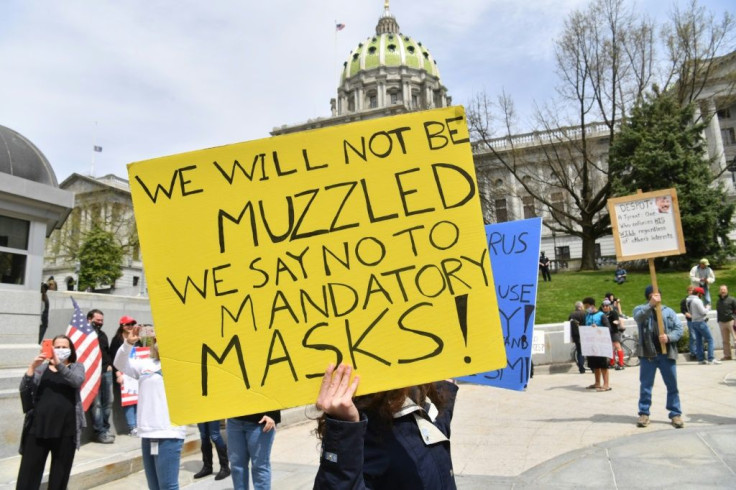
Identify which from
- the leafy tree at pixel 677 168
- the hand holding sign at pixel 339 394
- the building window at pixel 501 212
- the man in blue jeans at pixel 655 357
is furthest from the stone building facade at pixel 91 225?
the hand holding sign at pixel 339 394

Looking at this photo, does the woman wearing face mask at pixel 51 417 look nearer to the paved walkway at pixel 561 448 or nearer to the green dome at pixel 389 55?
the paved walkway at pixel 561 448

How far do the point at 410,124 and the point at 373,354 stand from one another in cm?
93

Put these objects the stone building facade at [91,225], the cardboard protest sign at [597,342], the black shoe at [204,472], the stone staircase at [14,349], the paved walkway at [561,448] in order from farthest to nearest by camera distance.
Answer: the stone building facade at [91,225] < the cardboard protest sign at [597,342] < the stone staircase at [14,349] < the black shoe at [204,472] < the paved walkway at [561,448]

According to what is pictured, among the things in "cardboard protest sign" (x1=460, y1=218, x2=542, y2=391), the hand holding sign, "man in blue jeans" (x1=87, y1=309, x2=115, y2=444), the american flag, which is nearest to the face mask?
the american flag

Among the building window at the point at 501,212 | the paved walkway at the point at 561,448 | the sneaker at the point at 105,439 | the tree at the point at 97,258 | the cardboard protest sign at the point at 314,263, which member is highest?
the building window at the point at 501,212

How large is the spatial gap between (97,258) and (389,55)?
8214 cm

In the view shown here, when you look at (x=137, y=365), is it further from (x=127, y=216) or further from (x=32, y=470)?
(x=127, y=216)

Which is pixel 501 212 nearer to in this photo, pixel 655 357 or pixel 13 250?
pixel 655 357

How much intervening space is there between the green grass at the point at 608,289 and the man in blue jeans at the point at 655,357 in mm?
13248

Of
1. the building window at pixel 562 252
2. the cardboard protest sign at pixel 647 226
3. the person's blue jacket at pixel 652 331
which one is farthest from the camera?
the building window at pixel 562 252

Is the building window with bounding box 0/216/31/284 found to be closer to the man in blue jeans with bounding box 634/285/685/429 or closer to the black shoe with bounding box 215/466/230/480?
the black shoe with bounding box 215/466/230/480

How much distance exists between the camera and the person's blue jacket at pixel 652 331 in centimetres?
A: 723

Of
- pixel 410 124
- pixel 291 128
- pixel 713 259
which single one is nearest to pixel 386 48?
pixel 291 128

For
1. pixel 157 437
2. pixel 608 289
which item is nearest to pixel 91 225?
pixel 608 289
